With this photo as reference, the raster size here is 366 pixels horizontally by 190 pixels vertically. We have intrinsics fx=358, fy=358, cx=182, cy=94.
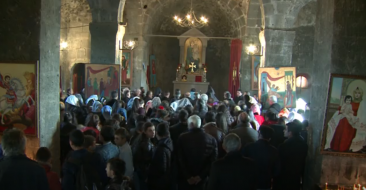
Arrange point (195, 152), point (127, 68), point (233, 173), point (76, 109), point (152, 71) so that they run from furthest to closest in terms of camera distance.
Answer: point (152, 71) < point (127, 68) < point (76, 109) < point (195, 152) < point (233, 173)

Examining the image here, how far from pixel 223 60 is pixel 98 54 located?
1040cm

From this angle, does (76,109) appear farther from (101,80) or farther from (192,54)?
(192,54)

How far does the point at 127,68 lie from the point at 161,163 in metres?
12.1

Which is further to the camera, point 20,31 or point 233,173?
point 20,31

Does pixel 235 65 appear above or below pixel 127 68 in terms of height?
above

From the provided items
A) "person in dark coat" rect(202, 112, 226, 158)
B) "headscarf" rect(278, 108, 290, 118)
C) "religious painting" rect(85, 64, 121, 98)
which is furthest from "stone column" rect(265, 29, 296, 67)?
"person in dark coat" rect(202, 112, 226, 158)

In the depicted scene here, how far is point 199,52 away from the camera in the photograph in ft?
65.8

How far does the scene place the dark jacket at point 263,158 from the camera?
15.5ft

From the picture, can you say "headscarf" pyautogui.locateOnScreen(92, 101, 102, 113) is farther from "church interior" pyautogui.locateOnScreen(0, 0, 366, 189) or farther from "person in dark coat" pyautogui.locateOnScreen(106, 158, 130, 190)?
"person in dark coat" pyautogui.locateOnScreen(106, 158, 130, 190)

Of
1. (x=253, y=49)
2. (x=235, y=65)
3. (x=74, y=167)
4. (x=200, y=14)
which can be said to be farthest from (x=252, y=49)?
(x=74, y=167)

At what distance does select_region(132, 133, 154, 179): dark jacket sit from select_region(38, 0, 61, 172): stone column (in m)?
1.66

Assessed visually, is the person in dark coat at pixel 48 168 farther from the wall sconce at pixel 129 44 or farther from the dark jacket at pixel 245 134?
the wall sconce at pixel 129 44

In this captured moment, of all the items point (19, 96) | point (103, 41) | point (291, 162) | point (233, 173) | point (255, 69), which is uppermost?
point (103, 41)

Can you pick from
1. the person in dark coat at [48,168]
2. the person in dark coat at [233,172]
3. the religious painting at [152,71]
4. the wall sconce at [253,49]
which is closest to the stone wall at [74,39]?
the religious painting at [152,71]
